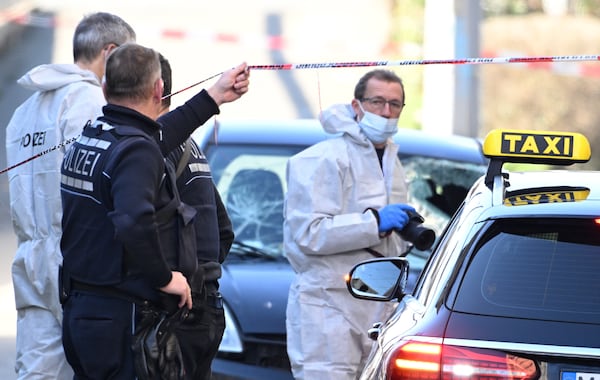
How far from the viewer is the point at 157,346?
178 inches

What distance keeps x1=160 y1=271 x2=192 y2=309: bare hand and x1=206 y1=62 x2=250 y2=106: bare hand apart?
775 millimetres

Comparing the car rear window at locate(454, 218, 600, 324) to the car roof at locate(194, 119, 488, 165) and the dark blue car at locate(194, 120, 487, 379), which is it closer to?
the dark blue car at locate(194, 120, 487, 379)

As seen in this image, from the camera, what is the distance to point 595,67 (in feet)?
65.6

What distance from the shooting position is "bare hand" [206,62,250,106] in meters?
5.05

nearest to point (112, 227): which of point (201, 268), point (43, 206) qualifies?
point (201, 268)

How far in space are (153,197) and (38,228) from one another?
1.13 meters

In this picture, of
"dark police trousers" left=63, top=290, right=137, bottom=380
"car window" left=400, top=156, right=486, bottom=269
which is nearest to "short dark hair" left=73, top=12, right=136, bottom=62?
"dark police trousers" left=63, top=290, right=137, bottom=380

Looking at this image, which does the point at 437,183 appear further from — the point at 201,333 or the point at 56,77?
the point at 201,333

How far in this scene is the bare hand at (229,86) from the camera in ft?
16.6

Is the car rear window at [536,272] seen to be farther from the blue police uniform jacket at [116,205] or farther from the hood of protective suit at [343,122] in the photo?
the hood of protective suit at [343,122]

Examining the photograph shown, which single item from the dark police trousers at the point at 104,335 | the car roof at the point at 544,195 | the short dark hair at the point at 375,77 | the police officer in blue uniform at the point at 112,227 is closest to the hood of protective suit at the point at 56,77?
the police officer in blue uniform at the point at 112,227

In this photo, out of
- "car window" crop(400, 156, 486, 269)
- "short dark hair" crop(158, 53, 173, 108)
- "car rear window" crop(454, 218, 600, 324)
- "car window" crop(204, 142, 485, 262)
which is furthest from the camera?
"car window" crop(400, 156, 486, 269)

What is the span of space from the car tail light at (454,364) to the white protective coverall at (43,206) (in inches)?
73.3

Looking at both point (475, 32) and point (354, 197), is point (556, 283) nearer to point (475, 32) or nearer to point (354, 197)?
point (354, 197)
